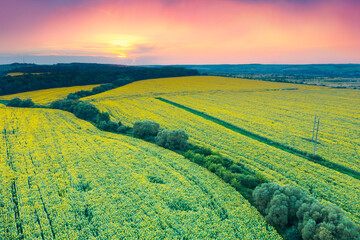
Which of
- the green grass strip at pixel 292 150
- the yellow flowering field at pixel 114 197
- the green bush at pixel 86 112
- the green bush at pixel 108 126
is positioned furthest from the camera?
the green bush at pixel 86 112

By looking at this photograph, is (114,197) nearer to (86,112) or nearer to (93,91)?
(86,112)

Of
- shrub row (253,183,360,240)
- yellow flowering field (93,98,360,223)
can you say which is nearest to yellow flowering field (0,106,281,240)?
shrub row (253,183,360,240)

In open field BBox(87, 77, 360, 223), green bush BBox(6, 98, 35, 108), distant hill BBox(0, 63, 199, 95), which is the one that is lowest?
open field BBox(87, 77, 360, 223)

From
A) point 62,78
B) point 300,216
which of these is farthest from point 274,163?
point 62,78

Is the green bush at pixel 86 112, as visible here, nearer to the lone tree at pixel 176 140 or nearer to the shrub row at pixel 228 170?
the lone tree at pixel 176 140

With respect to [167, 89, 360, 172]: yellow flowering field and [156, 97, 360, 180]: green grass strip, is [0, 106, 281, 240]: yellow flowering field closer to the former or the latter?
[156, 97, 360, 180]: green grass strip

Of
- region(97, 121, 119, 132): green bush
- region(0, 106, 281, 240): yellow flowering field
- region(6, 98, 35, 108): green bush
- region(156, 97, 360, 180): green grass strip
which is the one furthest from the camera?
region(6, 98, 35, 108): green bush

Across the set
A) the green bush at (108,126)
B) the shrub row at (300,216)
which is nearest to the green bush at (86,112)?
the green bush at (108,126)

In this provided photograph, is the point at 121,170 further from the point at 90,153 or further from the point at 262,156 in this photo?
the point at 262,156
